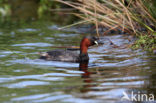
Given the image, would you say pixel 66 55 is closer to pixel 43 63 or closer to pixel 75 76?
pixel 43 63

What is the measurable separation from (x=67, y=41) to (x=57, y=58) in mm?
3477

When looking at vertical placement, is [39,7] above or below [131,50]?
above

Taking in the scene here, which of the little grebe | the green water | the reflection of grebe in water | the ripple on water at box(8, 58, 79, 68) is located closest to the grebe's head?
the little grebe

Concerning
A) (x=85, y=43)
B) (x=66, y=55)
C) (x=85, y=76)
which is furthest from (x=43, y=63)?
(x=85, y=76)

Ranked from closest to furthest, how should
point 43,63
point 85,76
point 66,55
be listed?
point 85,76 < point 43,63 < point 66,55

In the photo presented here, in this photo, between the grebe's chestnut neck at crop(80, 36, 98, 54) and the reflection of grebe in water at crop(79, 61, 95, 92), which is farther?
the grebe's chestnut neck at crop(80, 36, 98, 54)

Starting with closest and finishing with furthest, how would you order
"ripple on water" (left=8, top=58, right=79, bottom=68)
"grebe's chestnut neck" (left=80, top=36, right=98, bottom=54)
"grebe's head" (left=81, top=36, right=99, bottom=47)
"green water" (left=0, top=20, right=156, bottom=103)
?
"green water" (left=0, top=20, right=156, bottom=103)
"ripple on water" (left=8, top=58, right=79, bottom=68)
"grebe's chestnut neck" (left=80, top=36, right=98, bottom=54)
"grebe's head" (left=81, top=36, right=99, bottom=47)

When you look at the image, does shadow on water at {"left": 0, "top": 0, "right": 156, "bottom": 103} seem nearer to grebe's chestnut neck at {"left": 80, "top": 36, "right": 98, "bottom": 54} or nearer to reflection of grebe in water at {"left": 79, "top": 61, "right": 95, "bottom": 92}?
reflection of grebe in water at {"left": 79, "top": 61, "right": 95, "bottom": 92}

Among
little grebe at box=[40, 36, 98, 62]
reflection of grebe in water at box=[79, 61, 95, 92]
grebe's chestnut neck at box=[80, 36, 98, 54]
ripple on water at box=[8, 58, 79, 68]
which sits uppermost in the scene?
grebe's chestnut neck at box=[80, 36, 98, 54]

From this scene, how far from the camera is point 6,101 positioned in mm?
5812

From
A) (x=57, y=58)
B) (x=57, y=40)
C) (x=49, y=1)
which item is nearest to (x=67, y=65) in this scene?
(x=57, y=58)

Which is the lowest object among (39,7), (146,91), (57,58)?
(146,91)

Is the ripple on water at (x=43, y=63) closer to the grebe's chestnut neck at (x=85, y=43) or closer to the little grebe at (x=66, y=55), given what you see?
the little grebe at (x=66, y=55)

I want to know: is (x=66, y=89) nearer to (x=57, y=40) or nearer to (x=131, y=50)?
(x=131, y=50)
